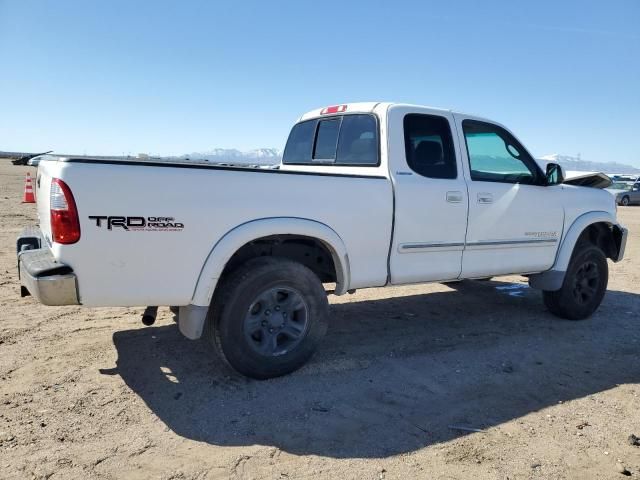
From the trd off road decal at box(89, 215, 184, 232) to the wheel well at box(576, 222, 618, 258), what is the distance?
4.78 m

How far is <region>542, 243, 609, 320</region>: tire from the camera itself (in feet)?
18.7

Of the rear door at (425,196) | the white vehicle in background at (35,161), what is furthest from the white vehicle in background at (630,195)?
the white vehicle in background at (35,161)

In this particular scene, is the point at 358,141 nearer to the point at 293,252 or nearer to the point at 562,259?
the point at 293,252

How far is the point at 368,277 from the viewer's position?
417 cm

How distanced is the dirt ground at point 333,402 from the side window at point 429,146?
1.63 meters

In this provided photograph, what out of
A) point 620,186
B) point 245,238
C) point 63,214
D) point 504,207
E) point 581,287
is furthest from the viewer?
point 620,186

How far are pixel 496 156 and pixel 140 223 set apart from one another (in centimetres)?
356

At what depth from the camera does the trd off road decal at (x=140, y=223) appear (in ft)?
10.2

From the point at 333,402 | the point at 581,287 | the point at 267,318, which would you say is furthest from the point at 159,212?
the point at 581,287

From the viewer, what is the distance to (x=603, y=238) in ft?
20.4

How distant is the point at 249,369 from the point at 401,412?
1115 millimetres

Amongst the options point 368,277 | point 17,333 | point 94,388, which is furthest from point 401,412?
point 17,333

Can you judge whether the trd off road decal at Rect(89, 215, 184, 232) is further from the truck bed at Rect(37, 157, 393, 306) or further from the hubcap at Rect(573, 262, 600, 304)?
the hubcap at Rect(573, 262, 600, 304)

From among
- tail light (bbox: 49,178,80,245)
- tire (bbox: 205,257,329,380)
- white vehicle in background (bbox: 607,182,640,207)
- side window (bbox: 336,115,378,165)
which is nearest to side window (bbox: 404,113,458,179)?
side window (bbox: 336,115,378,165)
